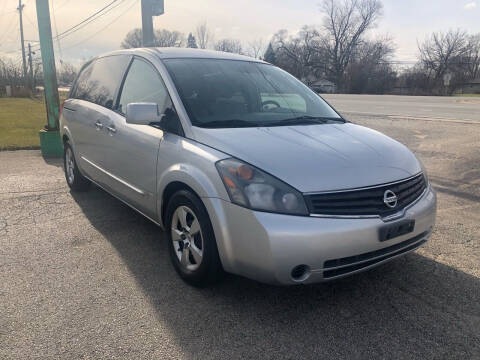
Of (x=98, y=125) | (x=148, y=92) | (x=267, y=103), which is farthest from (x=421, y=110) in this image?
(x=148, y=92)

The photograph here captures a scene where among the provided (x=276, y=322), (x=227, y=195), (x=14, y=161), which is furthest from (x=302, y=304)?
(x=14, y=161)

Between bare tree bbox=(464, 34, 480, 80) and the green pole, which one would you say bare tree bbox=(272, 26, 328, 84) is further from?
the green pole

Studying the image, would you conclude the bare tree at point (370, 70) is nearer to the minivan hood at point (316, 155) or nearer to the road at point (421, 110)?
the road at point (421, 110)

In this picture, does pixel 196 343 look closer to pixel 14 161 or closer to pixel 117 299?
pixel 117 299

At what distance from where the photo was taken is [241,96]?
3.65 metres

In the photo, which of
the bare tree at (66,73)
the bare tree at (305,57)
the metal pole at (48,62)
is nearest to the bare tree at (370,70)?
the bare tree at (305,57)

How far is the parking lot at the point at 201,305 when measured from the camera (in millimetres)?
2436

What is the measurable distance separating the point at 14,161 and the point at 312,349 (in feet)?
23.7

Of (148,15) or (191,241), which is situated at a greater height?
(148,15)

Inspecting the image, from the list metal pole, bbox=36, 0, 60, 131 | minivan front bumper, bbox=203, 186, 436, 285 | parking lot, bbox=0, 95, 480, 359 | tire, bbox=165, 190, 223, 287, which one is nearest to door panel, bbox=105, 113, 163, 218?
tire, bbox=165, 190, 223, 287

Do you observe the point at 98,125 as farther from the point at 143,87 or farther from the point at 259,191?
the point at 259,191

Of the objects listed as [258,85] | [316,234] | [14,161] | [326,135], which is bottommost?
[14,161]

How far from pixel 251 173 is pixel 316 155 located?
1.61 ft

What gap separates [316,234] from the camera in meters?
2.42
